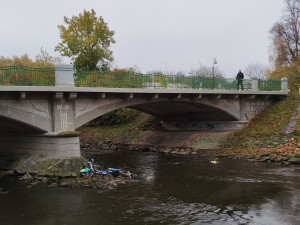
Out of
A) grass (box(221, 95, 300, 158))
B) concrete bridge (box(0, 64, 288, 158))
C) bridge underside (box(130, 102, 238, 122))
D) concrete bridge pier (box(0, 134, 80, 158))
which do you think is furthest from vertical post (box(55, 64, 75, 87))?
grass (box(221, 95, 300, 158))

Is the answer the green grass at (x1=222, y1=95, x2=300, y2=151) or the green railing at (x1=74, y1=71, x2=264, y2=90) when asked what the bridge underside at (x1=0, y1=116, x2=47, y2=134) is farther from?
the green grass at (x1=222, y1=95, x2=300, y2=151)

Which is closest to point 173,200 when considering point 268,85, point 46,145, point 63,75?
point 46,145

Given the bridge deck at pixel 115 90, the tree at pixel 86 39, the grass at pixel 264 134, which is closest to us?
the bridge deck at pixel 115 90

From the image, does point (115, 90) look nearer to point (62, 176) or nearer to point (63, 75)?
point (63, 75)

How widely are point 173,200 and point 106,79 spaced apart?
26.3 ft

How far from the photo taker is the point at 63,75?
50.1 feet

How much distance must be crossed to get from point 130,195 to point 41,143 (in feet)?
20.1

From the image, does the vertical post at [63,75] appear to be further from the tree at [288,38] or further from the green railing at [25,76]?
the tree at [288,38]

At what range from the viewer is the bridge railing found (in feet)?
46.3

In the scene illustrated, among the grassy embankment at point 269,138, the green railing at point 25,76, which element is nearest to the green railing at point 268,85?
the grassy embankment at point 269,138

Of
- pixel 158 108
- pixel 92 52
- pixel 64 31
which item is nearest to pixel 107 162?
pixel 158 108

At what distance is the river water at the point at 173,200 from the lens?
10016 millimetres

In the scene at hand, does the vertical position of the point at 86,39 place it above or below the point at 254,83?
above

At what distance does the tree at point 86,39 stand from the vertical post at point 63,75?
16.8 metres
